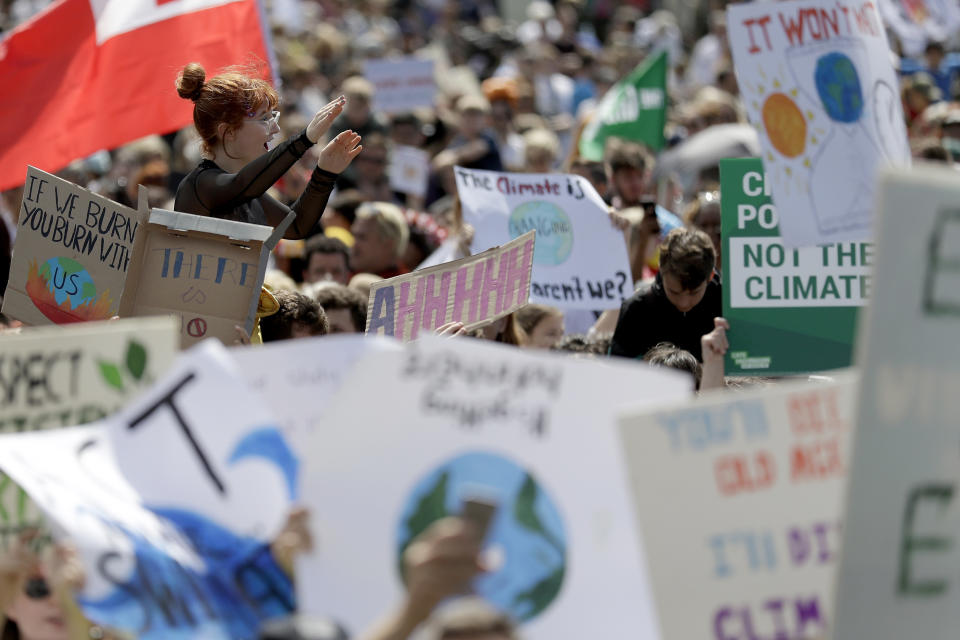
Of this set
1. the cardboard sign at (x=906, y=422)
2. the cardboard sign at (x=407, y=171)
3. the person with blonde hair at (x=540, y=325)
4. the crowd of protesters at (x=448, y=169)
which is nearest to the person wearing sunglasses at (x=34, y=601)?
the crowd of protesters at (x=448, y=169)

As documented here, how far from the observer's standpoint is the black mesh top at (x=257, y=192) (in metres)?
4.51

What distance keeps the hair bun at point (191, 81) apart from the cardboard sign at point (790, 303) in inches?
78.7

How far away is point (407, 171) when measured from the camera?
1127 cm

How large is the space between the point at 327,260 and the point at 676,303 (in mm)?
2129

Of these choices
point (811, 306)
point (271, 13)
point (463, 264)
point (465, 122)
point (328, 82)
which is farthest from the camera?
point (271, 13)

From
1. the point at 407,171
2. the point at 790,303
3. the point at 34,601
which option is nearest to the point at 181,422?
the point at 34,601

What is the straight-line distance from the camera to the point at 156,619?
8.90 feet

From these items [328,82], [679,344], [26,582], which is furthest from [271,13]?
[26,582]

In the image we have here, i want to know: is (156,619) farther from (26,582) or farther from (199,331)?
(199,331)

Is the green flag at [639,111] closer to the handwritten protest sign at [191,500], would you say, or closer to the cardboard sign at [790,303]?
the cardboard sign at [790,303]

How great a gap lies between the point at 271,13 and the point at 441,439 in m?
18.4

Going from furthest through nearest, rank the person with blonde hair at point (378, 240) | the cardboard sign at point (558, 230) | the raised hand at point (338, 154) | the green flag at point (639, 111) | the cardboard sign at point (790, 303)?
the green flag at point (639, 111), the person with blonde hair at point (378, 240), the cardboard sign at point (558, 230), the cardboard sign at point (790, 303), the raised hand at point (338, 154)

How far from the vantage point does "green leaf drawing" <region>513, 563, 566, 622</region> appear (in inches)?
104

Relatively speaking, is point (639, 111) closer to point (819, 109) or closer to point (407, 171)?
point (407, 171)
